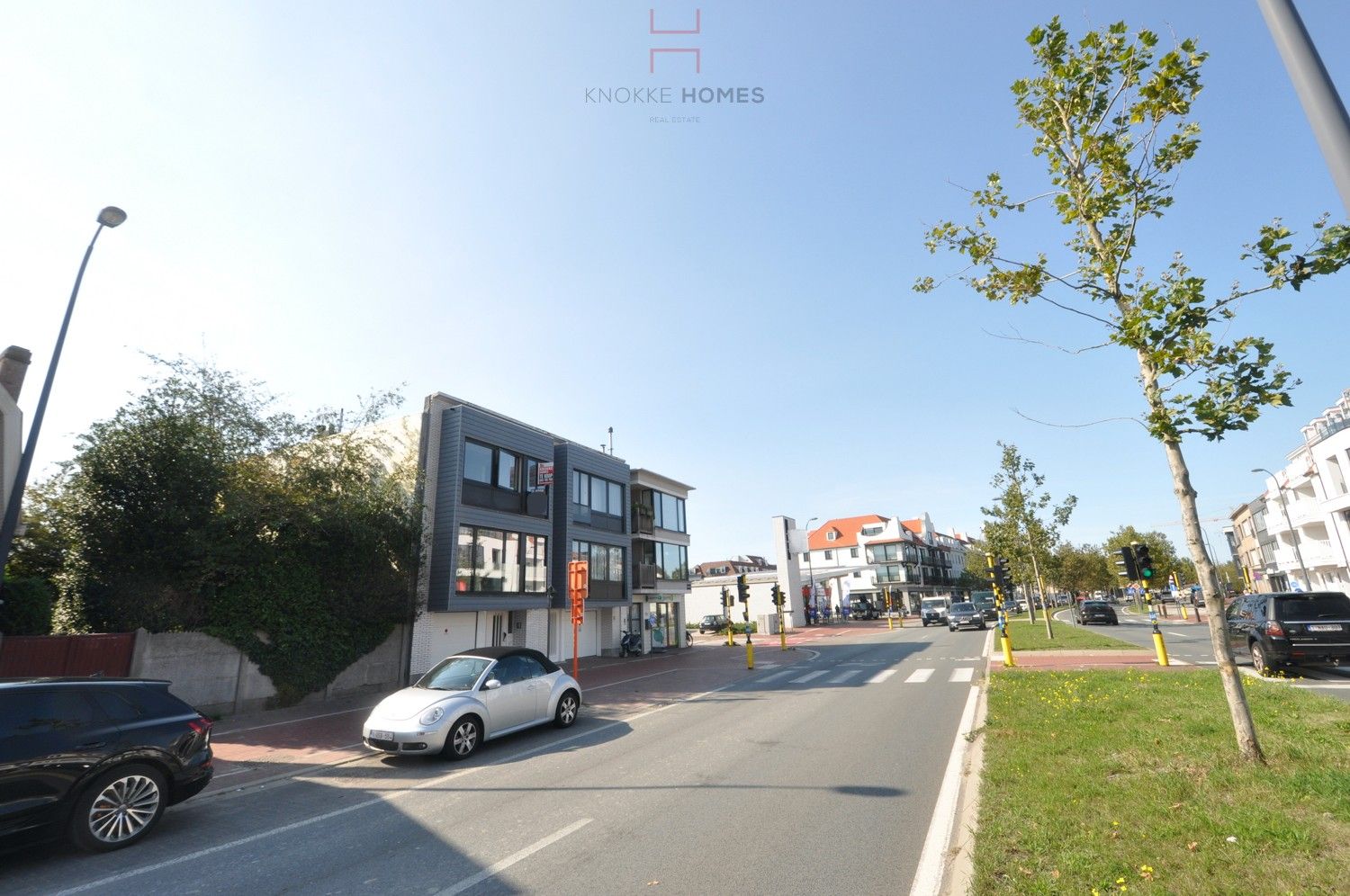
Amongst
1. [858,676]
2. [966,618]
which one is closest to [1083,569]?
[966,618]

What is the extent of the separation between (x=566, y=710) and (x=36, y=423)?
10.3 m

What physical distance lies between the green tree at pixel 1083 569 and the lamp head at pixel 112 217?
67731 mm

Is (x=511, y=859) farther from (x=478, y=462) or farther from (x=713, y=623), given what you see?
(x=713, y=623)

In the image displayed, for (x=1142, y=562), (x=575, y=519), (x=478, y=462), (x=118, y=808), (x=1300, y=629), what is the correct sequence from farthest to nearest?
(x=575, y=519) < (x=478, y=462) < (x=1142, y=562) < (x=1300, y=629) < (x=118, y=808)

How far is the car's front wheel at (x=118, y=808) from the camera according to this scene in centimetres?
603

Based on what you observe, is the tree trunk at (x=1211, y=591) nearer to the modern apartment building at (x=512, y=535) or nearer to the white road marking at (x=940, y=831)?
the white road marking at (x=940, y=831)

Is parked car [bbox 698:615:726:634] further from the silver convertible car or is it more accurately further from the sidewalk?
the silver convertible car

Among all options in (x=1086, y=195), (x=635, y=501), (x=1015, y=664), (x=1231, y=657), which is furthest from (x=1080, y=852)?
(x=635, y=501)

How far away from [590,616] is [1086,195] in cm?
2642

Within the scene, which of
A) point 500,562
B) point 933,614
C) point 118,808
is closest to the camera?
point 118,808

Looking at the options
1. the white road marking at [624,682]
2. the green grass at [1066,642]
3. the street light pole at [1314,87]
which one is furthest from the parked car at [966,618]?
the street light pole at [1314,87]

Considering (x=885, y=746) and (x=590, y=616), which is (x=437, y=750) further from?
(x=590, y=616)

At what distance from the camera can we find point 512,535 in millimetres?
24547

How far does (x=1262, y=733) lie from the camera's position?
7770 mm
